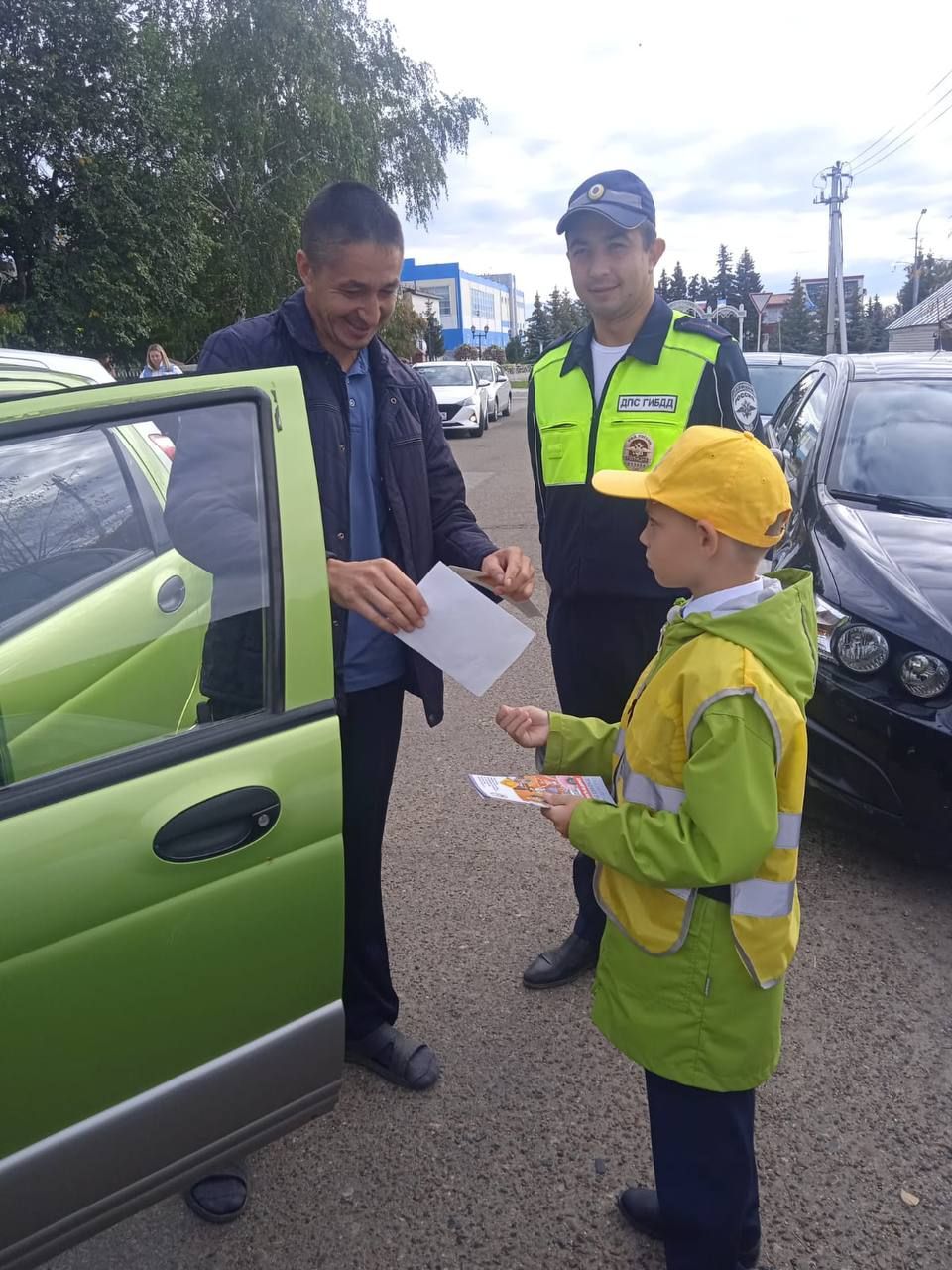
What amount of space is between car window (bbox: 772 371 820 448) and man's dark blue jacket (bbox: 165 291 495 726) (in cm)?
344

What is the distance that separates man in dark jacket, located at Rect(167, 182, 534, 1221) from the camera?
6.23 ft

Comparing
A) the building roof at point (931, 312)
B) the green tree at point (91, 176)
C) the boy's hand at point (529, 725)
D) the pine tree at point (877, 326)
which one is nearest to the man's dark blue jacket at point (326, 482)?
the boy's hand at point (529, 725)

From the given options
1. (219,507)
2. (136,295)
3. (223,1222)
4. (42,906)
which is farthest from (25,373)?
(136,295)

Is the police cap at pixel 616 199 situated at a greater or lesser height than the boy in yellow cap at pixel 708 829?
greater

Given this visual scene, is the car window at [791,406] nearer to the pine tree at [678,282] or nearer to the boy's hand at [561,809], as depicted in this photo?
the boy's hand at [561,809]

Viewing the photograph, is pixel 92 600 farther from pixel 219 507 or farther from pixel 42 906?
pixel 42 906

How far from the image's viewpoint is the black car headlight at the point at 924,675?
2.94m

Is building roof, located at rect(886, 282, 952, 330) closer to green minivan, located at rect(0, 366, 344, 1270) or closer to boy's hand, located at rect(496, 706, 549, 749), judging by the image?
boy's hand, located at rect(496, 706, 549, 749)

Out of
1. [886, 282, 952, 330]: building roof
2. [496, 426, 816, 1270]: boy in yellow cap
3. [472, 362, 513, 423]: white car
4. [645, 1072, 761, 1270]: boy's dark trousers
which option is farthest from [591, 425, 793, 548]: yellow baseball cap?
[886, 282, 952, 330]: building roof

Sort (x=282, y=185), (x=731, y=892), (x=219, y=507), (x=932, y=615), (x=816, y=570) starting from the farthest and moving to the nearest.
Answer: (x=282, y=185), (x=816, y=570), (x=932, y=615), (x=219, y=507), (x=731, y=892)

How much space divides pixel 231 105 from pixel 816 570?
23623 mm

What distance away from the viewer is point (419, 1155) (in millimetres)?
2230

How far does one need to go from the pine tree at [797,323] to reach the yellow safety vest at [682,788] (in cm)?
8021

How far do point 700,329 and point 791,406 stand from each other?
3.37m
